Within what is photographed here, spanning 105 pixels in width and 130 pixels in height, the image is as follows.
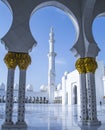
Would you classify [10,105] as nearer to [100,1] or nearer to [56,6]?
[56,6]

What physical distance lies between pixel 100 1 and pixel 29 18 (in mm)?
1744

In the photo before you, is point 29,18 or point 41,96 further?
point 41,96

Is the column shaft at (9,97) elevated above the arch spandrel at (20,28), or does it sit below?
below

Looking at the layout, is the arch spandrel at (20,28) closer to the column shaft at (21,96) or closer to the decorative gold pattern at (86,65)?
the column shaft at (21,96)

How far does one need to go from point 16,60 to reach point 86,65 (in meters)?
1.42

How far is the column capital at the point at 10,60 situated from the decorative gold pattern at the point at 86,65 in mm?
1335

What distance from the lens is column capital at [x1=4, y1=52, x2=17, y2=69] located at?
11.6ft

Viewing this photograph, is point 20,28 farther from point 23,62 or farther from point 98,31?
point 98,31

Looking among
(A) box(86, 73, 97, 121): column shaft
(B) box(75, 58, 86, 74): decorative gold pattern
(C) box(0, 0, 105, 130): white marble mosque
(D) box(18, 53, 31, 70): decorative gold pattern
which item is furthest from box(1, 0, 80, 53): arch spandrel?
(A) box(86, 73, 97, 121): column shaft

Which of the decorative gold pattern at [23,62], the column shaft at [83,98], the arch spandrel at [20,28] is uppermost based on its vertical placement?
the arch spandrel at [20,28]

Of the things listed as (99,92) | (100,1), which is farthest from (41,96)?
(100,1)

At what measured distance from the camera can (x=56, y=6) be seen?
4.27m

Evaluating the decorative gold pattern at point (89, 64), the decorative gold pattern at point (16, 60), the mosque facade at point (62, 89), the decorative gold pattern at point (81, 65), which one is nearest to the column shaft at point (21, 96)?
the decorative gold pattern at point (16, 60)

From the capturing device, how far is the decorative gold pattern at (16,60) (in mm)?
3551
